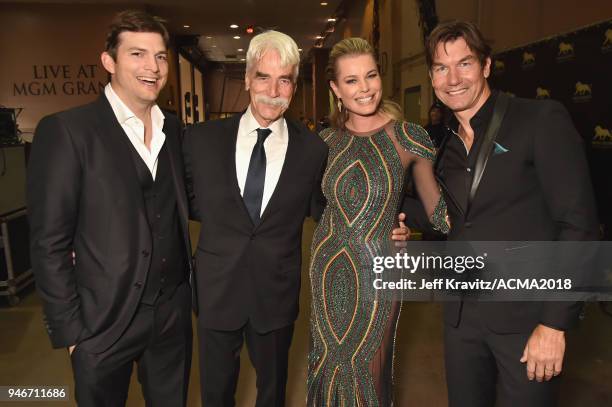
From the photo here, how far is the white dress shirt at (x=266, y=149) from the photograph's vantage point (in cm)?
175

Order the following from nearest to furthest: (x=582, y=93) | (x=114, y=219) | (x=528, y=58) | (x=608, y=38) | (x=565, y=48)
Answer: (x=114, y=219)
(x=608, y=38)
(x=582, y=93)
(x=565, y=48)
(x=528, y=58)

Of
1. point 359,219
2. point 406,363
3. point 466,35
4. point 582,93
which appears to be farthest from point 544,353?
point 582,93

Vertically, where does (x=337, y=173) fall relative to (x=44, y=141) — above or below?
below

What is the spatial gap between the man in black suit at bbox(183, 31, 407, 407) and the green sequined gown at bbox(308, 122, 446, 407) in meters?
0.14

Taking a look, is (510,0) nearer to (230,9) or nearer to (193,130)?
(193,130)

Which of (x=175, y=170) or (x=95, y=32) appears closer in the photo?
(x=175, y=170)

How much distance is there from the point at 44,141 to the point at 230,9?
11.3m

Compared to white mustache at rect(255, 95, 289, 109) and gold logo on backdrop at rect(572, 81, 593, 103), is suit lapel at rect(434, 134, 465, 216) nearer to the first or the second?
white mustache at rect(255, 95, 289, 109)

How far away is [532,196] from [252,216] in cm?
95

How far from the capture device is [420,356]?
3.24 meters

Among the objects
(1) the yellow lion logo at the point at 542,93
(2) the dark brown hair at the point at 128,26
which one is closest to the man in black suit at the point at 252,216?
(2) the dark brown hair at the point at 128,26

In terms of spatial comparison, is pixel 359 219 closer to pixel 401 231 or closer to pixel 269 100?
pixel 401 231

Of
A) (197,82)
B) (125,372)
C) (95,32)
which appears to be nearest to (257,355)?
(125,372)

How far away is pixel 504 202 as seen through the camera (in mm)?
1491
